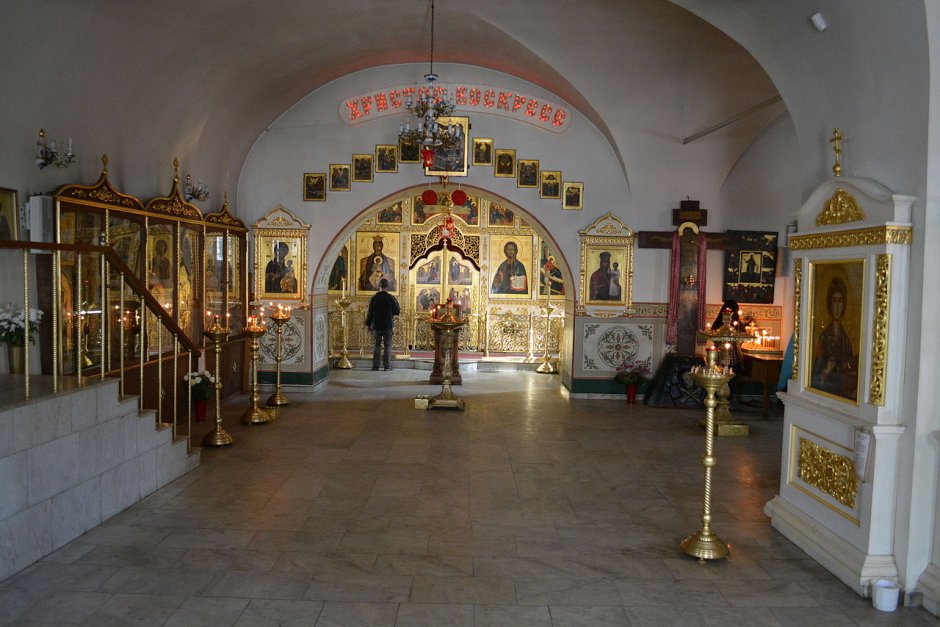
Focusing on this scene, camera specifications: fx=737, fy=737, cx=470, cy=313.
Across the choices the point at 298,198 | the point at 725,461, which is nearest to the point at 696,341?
the point at 725,461

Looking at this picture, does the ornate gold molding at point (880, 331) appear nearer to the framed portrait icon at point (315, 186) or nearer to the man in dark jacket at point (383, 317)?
the framed portrait icon at point (315, 186)

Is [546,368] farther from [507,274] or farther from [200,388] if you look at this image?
[200,388]

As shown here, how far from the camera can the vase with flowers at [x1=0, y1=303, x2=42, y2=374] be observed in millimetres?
A: 5465

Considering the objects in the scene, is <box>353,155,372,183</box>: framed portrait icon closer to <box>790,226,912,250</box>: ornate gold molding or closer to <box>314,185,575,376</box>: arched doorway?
<box>314,185,575,376</box>: arched doorway

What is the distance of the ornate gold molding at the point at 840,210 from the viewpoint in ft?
14.2

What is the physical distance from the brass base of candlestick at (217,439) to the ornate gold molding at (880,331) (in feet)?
18.5

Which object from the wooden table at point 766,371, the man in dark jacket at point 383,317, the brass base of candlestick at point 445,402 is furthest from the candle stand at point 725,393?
the man in dark jacket at point 383,317

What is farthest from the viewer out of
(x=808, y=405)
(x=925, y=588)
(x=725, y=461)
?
(x=725, y=461)

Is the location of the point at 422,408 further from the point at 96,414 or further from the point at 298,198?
the point at 96,414

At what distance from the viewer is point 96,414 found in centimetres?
497

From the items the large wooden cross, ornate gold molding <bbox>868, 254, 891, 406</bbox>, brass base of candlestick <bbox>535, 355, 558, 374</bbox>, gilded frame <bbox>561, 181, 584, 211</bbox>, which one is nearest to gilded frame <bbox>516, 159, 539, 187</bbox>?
gilded frame <bbox>561, 181, 584, 211</bbox>

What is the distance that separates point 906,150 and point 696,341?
6399 millimetres

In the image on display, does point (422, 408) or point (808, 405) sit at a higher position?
point (808, 405)

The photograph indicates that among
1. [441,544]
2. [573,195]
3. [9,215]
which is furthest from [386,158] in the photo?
[441,544]
